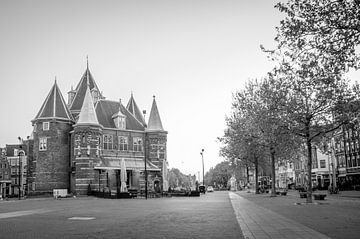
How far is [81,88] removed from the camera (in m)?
71.3

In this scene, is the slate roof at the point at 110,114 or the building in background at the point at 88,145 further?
the slate roof at the point at 110,114

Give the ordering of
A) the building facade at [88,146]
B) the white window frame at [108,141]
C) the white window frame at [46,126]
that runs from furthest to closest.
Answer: the white window frame at [108,141], the white window frame at [46,126], the building facade at [88,146]

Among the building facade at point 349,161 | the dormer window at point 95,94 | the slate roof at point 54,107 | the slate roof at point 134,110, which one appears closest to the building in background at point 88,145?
the slate roof at point 54,107

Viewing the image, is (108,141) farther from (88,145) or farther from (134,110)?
(134,110)

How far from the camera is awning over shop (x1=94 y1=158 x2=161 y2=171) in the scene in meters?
60.3

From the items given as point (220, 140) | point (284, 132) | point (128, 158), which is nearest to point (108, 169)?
point (128, 158)

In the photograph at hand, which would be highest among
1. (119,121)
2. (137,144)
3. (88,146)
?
(119,121)

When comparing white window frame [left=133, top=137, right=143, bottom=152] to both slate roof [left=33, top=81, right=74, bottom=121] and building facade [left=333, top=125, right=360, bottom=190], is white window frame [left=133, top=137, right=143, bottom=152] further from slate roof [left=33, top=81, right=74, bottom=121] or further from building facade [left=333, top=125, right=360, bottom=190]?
building facade [left=333, top=125, right=360, bottom=190]

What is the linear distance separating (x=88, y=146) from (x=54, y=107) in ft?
31.7

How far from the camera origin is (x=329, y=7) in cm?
1556

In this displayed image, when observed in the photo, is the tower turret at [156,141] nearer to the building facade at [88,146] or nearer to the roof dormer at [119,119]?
the building facade at [88,146]

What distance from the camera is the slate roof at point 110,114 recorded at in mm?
67000

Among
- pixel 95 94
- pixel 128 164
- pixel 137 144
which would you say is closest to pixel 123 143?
pixel 137 144

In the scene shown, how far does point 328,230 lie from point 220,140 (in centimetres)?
3951
